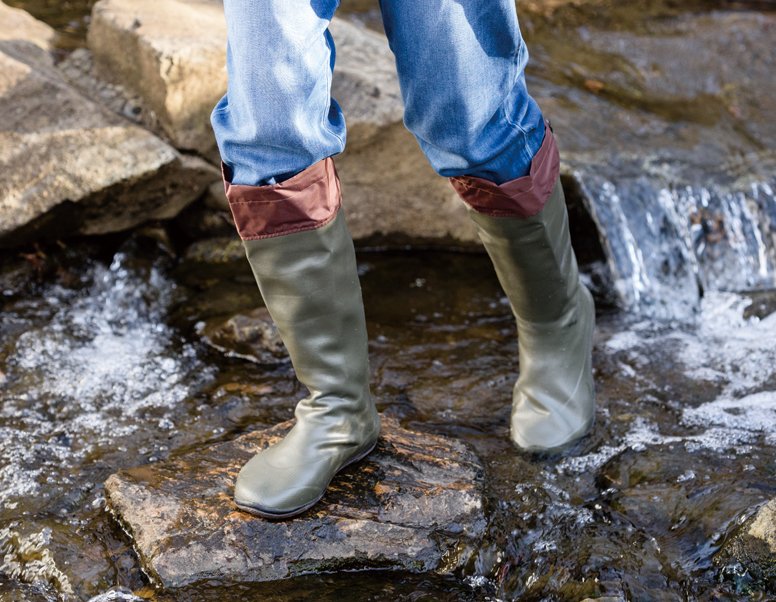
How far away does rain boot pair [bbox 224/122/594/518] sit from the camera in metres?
1.77

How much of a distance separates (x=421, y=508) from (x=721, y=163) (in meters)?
2.50

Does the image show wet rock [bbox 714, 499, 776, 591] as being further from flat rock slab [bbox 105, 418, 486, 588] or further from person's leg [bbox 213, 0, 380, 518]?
person's leg [bbox 213, 0, 380, 518]

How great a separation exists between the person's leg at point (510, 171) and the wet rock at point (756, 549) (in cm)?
51

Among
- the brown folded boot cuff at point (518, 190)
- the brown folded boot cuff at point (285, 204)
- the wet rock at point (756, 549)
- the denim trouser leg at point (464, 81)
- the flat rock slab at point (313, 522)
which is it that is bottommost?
the flat rock slab at point (313, 522)

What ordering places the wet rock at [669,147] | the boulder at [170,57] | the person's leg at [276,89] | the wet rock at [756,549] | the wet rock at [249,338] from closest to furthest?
1. the person's leg at [276,89]
2. the wet rock at [756,549]
3. the wet rock at [249,338]
4. the boulder at [170,57]
5. the wet rock at [669,147]

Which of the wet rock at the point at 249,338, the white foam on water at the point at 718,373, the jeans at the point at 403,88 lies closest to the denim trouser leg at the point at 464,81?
the jeans at the point at 403,88

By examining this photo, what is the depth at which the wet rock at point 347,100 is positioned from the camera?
3330 mm

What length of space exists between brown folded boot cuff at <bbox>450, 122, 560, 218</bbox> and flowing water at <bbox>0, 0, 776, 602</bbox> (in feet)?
2.25

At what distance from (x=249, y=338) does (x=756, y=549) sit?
1.72 meters

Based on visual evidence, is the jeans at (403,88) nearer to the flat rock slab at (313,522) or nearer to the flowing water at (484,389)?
the flat rock slab at (313,522)

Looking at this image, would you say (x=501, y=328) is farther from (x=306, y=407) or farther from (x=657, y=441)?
(x=306, y=407)

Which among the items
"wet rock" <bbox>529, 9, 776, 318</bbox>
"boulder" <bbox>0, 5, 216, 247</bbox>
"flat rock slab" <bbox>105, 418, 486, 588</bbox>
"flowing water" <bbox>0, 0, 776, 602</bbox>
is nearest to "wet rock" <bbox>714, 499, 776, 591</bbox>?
"flowing water" <bbox>0, 0, 776, 602</bbox>

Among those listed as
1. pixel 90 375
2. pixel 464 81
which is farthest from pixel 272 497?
pixel 90 375

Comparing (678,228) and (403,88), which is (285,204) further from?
(678,228)
